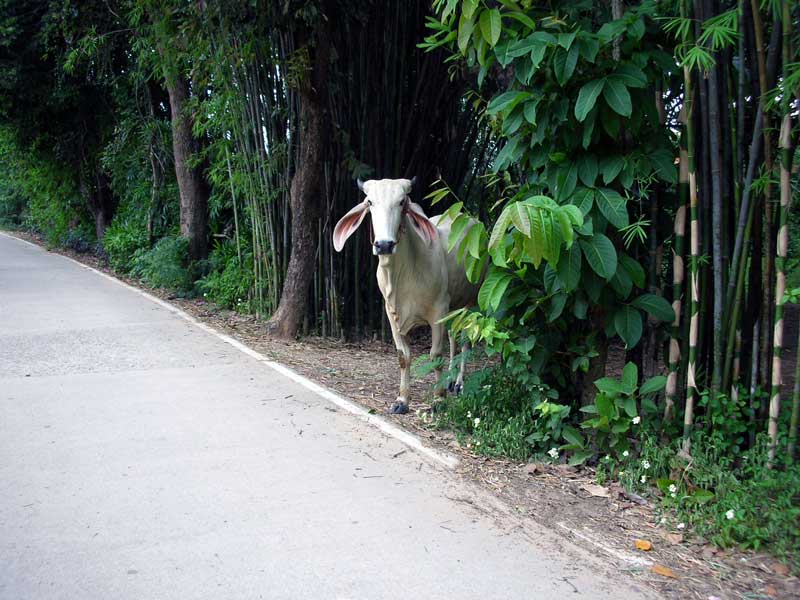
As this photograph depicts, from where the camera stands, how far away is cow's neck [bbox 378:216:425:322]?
5078 mm

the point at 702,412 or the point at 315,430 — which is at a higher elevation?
the point at 702,412

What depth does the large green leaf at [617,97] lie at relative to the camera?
3418 mm

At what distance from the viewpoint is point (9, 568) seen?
9.46 feet

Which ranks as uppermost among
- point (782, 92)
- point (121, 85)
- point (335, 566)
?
point (121, 85)

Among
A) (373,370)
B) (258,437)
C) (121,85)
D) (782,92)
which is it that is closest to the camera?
(782,92)

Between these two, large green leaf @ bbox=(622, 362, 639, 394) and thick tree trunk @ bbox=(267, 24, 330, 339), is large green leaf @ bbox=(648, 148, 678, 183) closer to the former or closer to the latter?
large green leaf @ bbox=(622, 362, 639, 394)

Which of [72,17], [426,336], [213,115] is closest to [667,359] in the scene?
[426,336]

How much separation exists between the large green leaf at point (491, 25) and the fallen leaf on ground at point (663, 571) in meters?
2.61

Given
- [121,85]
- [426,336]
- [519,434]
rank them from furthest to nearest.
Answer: [121,85], [426,336], [519,434]

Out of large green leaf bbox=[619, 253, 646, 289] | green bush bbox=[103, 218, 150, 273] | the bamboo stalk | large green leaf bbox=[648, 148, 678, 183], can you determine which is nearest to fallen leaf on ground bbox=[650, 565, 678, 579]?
the bamboo stalk

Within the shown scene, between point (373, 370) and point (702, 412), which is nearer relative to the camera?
point (702, 412)

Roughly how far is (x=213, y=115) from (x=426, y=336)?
3797 mm

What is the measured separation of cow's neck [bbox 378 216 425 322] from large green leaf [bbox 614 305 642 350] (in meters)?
1.79

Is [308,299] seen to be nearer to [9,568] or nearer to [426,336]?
[426,336]
